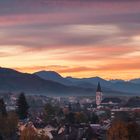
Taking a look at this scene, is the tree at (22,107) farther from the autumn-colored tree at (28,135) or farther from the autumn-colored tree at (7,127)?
the autumn-colored tree at (28,135)

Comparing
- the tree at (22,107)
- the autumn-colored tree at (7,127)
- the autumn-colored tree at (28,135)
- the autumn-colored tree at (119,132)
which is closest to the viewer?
the autumn-colored tree at (119,132)

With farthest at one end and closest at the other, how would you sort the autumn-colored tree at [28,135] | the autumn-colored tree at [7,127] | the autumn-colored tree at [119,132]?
the autumn-colored tree at [7,127] → the autumn-colored tree at [28,135] → the autumn-colored tree at [119,132]

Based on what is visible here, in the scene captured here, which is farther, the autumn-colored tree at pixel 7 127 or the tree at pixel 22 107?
the tree at pixel 22 107

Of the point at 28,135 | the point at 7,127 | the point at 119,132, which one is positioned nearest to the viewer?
the point at 119,132

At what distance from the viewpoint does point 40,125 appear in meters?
104

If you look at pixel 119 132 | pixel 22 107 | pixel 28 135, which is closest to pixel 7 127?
pixel 28 135

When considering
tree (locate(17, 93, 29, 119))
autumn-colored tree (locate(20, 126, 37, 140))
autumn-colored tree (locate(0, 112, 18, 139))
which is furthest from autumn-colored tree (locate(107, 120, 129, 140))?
tree (locate(17, 93, 29, 119))

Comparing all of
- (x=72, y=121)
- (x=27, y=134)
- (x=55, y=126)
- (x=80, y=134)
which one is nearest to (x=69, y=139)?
(x=80, y=134)

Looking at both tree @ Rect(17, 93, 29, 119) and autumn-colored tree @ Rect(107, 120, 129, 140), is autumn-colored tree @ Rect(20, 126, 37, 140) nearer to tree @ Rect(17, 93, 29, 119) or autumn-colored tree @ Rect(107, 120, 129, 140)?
autumn-colored tree @ Rect(107, 120, 129, 140)

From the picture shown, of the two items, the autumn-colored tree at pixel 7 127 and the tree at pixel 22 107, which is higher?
the tree at pixel 22 107

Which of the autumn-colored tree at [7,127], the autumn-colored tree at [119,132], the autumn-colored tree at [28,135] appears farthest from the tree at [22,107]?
the autumn-colored tree at [119,132]

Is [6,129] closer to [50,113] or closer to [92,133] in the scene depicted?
[92,133]

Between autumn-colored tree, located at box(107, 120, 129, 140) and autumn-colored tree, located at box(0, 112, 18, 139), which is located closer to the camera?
autumn-colored tree, located at box(107, 120, 129, 140)

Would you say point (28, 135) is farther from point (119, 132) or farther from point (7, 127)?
point (119, 132)
